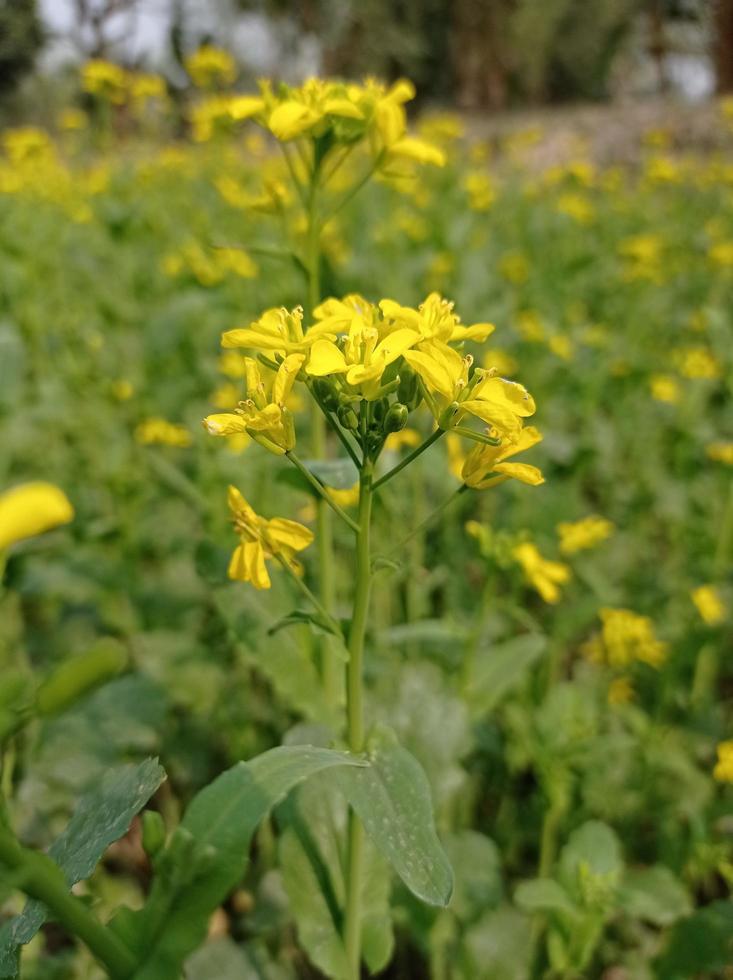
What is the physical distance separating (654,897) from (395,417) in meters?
1.25

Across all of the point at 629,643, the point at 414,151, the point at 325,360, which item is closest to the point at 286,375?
the point at 325,360

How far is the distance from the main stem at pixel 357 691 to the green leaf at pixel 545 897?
0.37 m

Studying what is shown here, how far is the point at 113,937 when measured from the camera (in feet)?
2.61

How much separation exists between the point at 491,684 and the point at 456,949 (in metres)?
0.56

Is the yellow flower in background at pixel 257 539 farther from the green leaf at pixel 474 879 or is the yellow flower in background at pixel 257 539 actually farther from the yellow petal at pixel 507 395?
the green leaf at pixel 474 879

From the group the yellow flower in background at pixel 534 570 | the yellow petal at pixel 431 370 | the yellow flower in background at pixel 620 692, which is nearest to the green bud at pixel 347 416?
the yellow petal at pixel 431 370

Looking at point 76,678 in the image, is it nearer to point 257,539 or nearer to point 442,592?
point 257,539

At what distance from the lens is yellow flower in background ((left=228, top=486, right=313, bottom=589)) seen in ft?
3.69

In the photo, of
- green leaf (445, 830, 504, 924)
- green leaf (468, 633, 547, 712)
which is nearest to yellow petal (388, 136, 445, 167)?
green leaf (468, 633, 547, 712)

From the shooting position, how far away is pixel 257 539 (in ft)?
3.75

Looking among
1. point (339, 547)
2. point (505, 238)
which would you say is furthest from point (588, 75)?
point (339, 547)

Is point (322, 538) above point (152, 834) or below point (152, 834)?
below

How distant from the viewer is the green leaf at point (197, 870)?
0.79 meters

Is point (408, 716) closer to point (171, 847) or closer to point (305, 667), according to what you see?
point (305, 667)
